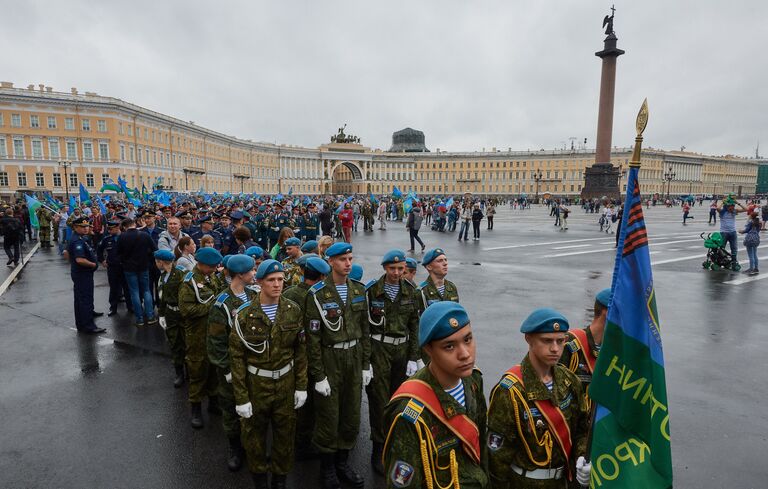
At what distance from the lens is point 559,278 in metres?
12.8

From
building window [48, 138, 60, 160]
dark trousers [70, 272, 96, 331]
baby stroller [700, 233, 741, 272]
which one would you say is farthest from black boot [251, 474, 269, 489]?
building window [48, 138, 60, 160]

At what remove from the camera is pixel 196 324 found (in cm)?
513

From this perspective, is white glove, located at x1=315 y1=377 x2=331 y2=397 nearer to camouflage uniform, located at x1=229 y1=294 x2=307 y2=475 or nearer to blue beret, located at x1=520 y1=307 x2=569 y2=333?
camouflage uniform, located at x1=229 y1=294 x2=307 y2=475

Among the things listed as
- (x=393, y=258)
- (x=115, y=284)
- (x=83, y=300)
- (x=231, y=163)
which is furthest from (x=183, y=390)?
(x=231, y=163)

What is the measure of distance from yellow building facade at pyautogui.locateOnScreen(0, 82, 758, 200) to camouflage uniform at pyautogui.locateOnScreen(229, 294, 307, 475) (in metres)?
43.1

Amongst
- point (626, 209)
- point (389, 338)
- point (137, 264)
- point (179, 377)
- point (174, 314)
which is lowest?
point (179, 377)

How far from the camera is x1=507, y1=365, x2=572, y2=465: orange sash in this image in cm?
246

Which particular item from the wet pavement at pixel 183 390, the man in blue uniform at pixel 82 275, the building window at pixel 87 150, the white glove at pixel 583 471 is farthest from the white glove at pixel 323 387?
the building window at pixel 87 150

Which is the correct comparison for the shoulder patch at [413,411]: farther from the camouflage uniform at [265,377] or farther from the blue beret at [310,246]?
the blue beret at [310,246]

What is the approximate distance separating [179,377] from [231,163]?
102 meters

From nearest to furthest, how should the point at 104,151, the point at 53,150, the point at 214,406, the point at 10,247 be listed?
1. the point at 214,406
2. the point at 10,247
3. the point at 53,150
4. the point at 104,151

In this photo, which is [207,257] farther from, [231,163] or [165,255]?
[231,163]

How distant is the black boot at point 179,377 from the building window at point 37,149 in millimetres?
76753

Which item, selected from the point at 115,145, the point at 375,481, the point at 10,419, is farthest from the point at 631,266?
the point at 115,145
